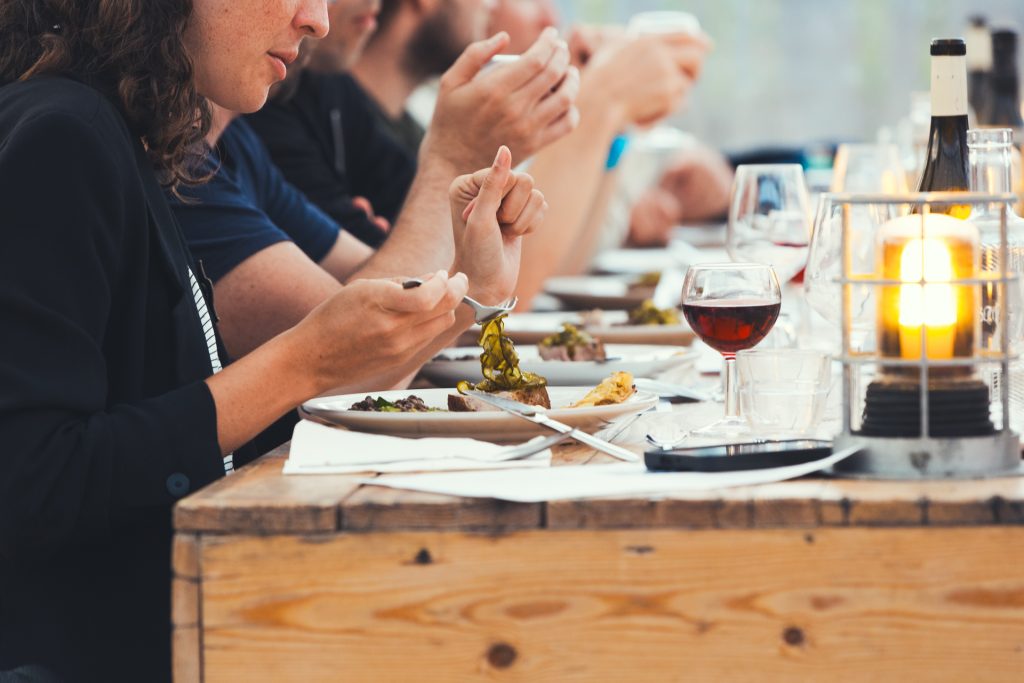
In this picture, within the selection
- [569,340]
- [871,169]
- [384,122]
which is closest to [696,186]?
[384,122]

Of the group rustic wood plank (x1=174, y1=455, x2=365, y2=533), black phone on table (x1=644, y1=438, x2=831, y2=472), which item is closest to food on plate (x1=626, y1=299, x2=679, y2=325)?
black phone on table (x1=644, y1=438, x2=831, y2=472)

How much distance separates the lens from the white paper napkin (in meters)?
1.04

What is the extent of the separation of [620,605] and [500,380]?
35 centimetres

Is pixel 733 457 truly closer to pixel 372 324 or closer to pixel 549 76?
pixel 372 324

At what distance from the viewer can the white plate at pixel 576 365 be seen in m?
1.52

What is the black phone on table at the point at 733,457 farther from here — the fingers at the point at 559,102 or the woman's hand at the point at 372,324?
the fingers at the point at 559,102

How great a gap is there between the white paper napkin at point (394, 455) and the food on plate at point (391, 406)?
0.09 m

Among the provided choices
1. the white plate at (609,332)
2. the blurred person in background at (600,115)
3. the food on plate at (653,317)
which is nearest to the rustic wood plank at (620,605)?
the white plate at (609,332)

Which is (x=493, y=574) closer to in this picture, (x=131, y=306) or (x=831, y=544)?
(x=831, y=544)

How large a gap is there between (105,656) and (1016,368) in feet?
2.85

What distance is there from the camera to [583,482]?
97 centimetres

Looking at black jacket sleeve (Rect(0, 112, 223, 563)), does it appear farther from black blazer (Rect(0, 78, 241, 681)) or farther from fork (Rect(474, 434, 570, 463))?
fork (Rect(474, 434, 570, 463))

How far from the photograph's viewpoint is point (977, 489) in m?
0.92

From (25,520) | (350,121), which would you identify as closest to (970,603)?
(25,520)
